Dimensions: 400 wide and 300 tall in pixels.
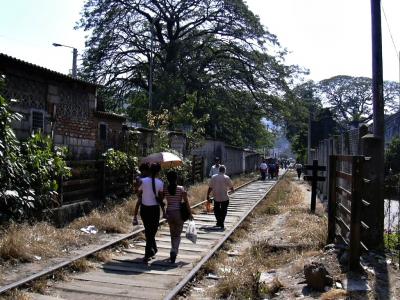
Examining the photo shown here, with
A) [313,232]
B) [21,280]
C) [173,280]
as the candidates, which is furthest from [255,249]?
[21,280]

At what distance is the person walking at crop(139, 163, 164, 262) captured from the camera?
870 centimetres

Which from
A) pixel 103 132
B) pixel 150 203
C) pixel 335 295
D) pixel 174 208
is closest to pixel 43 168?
pixel 150 203

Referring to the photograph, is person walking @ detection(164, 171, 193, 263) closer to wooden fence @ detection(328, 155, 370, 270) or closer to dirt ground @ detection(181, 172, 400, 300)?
dirt ground @ detection(181, 172, 400, 300)

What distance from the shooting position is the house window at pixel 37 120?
12.5 meters

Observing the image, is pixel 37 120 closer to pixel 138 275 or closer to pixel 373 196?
pixel 138 275

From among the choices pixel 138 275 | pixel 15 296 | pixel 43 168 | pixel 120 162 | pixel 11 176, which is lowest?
pixel 138 275

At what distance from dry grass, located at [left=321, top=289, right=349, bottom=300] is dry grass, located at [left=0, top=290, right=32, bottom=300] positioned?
11.6 feet

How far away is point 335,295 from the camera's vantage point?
592cm

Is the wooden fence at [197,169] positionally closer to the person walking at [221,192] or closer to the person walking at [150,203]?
the person walking at [221,192]

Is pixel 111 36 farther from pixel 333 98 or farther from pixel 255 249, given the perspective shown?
pixel 333 98

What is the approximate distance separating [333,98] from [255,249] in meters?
72.8

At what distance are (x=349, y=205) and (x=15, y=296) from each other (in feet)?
16.9

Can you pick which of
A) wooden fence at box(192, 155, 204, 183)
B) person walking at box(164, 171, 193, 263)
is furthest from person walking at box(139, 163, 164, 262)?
wooden fence at box(192, 155, 204, 183)

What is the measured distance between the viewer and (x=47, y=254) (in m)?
8.68
